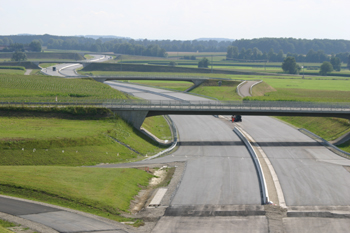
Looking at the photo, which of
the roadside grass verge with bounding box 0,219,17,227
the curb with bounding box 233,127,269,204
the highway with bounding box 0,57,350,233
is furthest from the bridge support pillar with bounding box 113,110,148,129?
the roadside grass verge with bounding box 0,219,17,227

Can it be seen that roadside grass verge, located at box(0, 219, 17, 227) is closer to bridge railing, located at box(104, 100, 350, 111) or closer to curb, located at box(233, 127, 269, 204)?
curb, located at box(233, 127, 269, 204)

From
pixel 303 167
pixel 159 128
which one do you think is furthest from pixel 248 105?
pixel 303 167

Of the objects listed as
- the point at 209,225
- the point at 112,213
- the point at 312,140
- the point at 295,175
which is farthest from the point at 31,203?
the point at 312,140

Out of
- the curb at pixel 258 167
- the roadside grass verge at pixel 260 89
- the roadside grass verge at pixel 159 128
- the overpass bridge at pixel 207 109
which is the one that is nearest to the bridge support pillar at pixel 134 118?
the overpass bridge at pixel 207 109

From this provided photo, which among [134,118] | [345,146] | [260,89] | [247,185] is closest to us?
[247,185]

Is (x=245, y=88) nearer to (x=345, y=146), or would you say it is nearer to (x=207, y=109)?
(x=207, y=109)

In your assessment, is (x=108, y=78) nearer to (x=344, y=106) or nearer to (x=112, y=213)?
(x=344, y=106)
